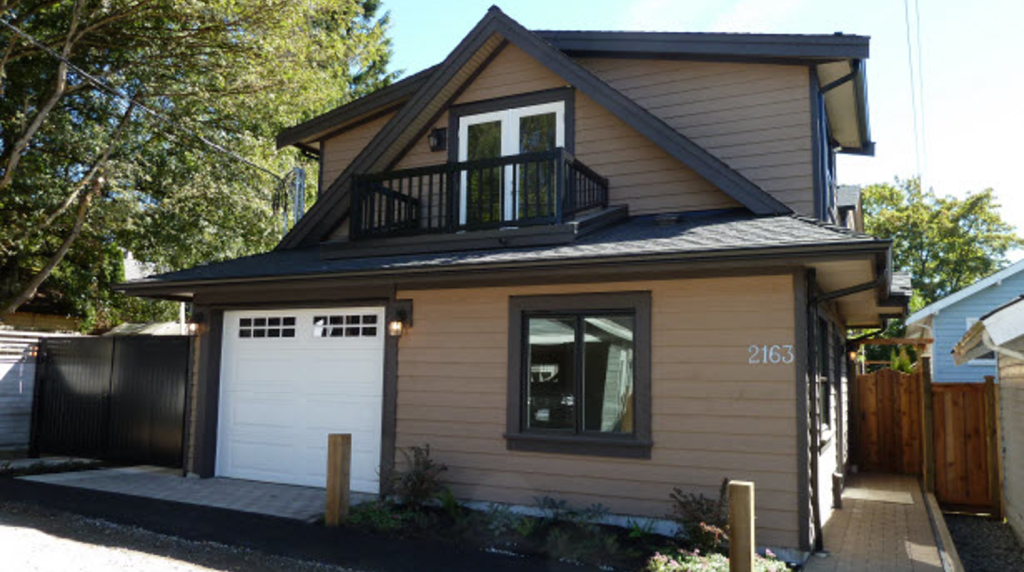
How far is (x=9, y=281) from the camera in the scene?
1636 cm

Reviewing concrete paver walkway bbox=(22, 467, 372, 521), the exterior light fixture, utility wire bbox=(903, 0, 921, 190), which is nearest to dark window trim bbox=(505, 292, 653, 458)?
the exterior light fixture

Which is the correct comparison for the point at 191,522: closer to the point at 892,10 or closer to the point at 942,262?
the point at 892,10

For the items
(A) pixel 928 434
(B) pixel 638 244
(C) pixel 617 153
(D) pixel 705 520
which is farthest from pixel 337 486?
(A) pixel 928 434

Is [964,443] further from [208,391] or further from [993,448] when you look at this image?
[208,391]

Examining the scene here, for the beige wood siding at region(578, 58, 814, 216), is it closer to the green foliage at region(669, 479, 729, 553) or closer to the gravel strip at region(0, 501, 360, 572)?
the green foliage at region(669, 479, 729, 553)

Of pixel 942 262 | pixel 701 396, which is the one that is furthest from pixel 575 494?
pixel 942 262

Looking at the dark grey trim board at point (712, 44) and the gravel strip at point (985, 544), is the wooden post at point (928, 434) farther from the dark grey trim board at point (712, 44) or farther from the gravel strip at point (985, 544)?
the dark grey trim board at point (712, 44)

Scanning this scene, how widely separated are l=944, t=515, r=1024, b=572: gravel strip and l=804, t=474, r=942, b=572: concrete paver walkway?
0.36 metres

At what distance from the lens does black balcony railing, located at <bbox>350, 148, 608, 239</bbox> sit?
762 cm

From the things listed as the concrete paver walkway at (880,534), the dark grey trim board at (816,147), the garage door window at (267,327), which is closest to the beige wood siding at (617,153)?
the dark grey trim board at (816,147)

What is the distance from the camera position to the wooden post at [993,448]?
8.73m

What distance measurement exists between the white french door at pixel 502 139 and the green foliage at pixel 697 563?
182 inches

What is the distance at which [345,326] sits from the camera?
8.69 metres

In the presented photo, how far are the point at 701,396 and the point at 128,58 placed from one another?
42.4 feet
